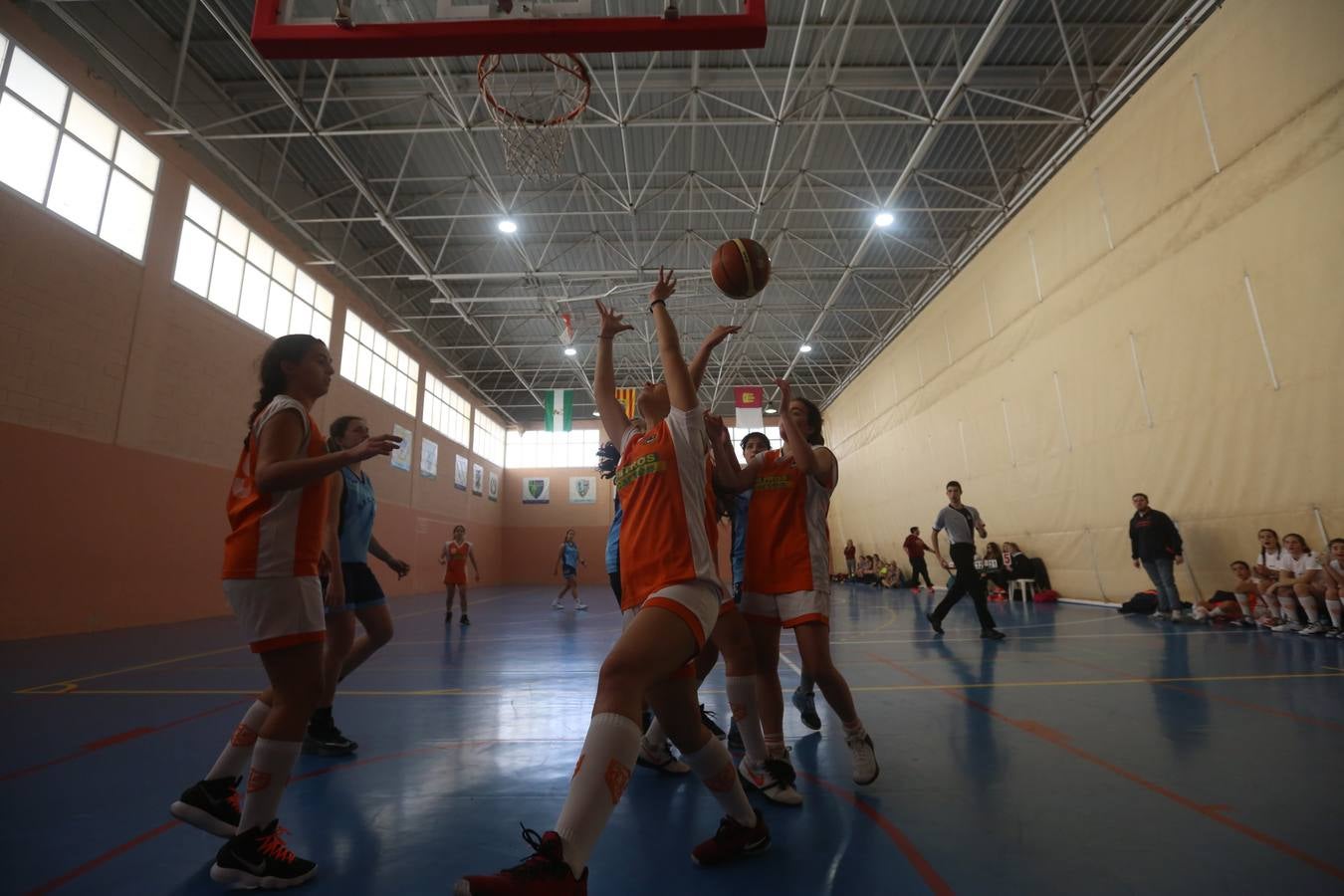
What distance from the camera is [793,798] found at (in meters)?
2.62

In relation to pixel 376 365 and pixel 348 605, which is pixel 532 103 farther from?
pixel 348 605

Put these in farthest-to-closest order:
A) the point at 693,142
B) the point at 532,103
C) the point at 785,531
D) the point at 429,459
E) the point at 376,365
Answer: the point at 429,459, the point at 376,365, the point at 693,142, the point at 532,103, the point at 785,531

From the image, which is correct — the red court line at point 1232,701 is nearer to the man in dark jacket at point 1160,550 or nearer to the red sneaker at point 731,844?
the red sneaker at point 731,844

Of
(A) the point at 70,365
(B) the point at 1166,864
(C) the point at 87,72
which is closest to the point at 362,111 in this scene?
(C) the point at 87,72

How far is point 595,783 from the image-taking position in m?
1.52

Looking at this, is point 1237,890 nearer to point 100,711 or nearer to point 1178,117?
point 100,711

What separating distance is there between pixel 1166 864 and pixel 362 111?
15.3m

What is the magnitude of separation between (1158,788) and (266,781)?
11.3ft

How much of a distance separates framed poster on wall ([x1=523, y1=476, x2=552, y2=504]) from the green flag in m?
9.65

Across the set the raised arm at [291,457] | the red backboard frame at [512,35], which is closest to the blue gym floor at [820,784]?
the raised arm at [291,457]

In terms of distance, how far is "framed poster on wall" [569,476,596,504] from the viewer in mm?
29594

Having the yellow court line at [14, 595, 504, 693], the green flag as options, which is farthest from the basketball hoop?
the green flag

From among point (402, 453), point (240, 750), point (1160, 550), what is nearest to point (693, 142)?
point (1160, 550)

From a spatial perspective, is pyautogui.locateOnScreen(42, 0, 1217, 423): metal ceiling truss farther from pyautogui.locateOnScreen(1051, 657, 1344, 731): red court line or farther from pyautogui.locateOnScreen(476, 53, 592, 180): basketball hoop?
pyautogui.locateOnScreen(1051, 657, 1344, 731): red court line
